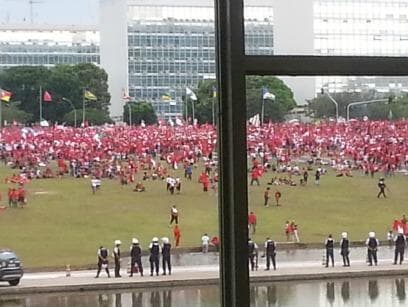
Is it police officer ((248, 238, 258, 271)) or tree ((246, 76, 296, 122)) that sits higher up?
tree ((246, 76, 296, 122))

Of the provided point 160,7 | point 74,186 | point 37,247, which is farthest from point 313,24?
point 37,247

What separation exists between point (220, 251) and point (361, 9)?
121 centimetres

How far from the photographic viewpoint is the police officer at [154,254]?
110 inches

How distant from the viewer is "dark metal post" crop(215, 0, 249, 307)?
280 centimetres

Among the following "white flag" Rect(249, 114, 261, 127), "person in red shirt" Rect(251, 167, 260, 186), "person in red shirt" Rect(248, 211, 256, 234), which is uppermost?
"white flag" Rect(249, 114, 261, 127)

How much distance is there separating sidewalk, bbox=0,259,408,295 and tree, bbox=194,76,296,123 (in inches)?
25.0

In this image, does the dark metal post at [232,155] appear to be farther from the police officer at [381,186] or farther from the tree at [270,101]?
the police officer at [381,186]

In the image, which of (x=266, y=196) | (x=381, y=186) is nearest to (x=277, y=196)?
(x=266, y=196)

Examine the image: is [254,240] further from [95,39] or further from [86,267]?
[95,39]

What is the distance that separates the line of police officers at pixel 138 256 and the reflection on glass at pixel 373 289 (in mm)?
877

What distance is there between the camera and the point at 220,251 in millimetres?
2834

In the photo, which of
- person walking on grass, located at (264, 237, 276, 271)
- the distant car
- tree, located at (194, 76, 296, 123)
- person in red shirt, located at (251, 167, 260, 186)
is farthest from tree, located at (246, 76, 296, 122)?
the distant car

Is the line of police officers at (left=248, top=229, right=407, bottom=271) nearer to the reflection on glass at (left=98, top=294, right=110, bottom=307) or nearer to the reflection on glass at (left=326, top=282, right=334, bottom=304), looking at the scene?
the reflection on glass at (left=326, top=282, right=334, bottom=304)

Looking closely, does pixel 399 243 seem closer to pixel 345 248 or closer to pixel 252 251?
pixel 345 248
